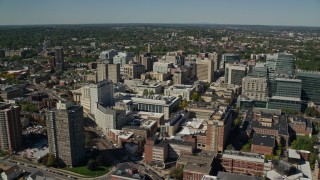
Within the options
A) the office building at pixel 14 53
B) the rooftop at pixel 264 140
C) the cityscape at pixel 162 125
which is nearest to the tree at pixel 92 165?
the cityscape at pixel 162 125

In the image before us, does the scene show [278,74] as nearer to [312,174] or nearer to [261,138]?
[261,138]

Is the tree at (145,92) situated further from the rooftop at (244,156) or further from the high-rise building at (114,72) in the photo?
the rooftop at (244,156)

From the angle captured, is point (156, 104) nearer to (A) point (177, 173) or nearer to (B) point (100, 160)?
(B) point (100, 160)

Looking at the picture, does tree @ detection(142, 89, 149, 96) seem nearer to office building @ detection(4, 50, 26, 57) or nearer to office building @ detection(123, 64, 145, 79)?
office building @ detection(123, 64, 145, 79)

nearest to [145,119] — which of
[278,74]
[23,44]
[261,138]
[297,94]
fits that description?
[261,138]

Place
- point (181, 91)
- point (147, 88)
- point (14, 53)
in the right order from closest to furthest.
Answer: point (181, 91)
point (147, 88)
point (14, 53)

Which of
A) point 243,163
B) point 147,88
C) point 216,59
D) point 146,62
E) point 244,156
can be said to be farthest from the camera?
point 216,59

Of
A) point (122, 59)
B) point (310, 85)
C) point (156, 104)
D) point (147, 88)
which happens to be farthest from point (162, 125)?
point (122, 59)
